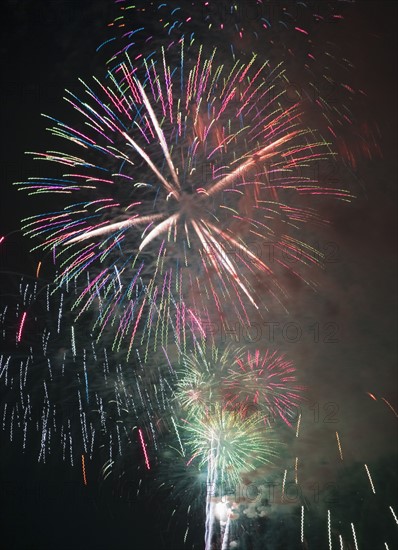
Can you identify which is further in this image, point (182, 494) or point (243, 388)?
point (182, 494)

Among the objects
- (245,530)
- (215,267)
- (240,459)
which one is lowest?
(245,530)

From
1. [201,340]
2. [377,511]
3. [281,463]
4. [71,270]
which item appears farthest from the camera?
[377,511]

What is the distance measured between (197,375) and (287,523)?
30.3 feet

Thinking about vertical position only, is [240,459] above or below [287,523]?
above

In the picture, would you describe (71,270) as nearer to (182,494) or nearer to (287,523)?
(182,494)

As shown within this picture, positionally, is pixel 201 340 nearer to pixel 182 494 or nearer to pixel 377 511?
pixel 182 494

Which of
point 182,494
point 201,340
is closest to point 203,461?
point 182,494

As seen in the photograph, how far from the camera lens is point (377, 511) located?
669 inches

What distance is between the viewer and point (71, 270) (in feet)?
30.1

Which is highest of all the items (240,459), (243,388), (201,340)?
(201,340)

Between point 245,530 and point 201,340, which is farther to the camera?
point 245,530

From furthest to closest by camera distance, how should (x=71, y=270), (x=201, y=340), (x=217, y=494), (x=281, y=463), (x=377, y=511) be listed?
(x=377, y=511), (x=281, y=463), (x=217, y=494), (x=201, y=340), (x=71, y=270)

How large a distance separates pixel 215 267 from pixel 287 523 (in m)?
11.8

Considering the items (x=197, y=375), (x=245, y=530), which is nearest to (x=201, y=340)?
(x=197, y=375)
